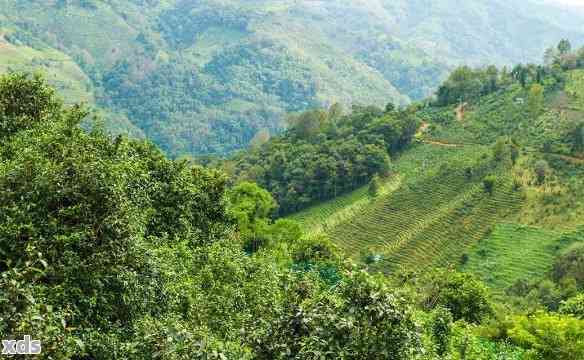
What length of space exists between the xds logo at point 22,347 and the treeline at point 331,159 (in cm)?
7183

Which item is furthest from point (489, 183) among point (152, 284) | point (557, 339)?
point (152, 284)

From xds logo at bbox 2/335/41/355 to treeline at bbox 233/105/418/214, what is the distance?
236ft

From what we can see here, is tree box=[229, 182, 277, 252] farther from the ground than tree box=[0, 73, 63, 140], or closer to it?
closer to it

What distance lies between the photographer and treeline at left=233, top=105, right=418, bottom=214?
80062 millimetres

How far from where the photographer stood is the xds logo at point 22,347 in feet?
24.4

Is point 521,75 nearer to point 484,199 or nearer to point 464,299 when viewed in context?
point 484,199

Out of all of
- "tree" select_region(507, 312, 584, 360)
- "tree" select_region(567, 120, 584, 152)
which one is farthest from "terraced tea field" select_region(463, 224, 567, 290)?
"tree" select_region(507, 312, 584, 360)

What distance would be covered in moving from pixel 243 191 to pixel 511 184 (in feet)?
91.6

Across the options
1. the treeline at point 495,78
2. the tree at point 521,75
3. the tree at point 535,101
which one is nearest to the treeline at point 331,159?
the treeline at point 495,78

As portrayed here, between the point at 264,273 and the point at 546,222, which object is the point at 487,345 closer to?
the point at 264,273

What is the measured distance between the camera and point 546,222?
54844 mm

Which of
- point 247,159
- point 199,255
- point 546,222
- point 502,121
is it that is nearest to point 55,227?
point 199,255

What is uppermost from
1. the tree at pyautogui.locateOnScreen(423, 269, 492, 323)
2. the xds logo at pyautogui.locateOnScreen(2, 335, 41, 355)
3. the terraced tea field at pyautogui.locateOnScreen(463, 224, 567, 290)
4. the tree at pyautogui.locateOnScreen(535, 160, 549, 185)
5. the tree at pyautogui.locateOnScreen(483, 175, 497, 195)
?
the xds logo at pyautogui.locateOnScreen(2, 335, 41, 355)

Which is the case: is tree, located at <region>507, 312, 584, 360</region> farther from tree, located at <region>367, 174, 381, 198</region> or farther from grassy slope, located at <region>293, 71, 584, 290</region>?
tree, located at <region>367, 174, 381, 198</region>
